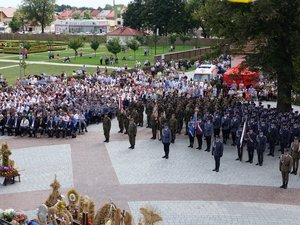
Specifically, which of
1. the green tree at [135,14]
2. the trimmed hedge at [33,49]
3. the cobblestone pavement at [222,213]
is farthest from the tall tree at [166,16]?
the cobblestone pavement at [222,213]

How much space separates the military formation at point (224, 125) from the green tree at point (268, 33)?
6.39 feet

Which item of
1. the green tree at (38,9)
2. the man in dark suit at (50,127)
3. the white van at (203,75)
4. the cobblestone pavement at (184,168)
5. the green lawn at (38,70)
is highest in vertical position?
the green tree at (38,9)

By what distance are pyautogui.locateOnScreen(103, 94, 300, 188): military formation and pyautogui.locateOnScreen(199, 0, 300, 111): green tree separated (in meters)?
1.95

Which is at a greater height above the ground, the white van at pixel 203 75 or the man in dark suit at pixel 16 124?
the white van at pixel 203 75

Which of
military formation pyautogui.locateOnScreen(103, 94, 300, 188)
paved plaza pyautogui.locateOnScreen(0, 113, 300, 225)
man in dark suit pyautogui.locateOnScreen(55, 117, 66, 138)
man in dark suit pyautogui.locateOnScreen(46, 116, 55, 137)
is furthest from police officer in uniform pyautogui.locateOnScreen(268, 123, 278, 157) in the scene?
man in dark suit pyautogui.locateOnScreen(46, 116, 55, 137)

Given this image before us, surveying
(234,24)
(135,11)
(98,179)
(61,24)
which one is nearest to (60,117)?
(98,179)

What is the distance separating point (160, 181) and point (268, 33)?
10090 millimetres

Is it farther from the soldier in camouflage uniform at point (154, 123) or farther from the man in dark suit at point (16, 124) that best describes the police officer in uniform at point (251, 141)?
the man in dark suit at point (16, 124)

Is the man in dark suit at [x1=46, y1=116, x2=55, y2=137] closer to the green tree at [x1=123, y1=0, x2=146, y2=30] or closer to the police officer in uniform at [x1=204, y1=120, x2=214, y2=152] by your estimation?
the police officer in uniform at [x1=204, y1=120, x2=214, y2=152]

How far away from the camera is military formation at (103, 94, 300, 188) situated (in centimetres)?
1919

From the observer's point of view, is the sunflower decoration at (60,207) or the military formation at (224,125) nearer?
the sunflower decoration at (60,207)

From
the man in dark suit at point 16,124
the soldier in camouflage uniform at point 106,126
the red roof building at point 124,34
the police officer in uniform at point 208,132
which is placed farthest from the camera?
the red roof building at point 124,34

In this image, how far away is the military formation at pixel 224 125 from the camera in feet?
63.0

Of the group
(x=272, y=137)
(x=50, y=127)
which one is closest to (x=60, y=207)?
(x=272, y=137)
